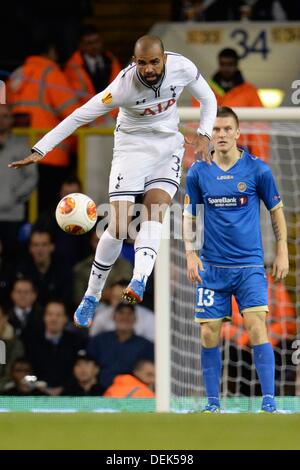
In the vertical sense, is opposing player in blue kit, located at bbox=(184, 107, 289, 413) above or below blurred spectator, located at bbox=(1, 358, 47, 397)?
above

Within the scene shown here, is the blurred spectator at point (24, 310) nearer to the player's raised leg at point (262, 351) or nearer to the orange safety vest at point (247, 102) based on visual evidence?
the orange safety vest at point (247, 102)

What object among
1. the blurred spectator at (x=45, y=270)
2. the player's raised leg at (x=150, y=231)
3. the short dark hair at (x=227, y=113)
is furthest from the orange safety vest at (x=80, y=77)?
the player's raised leg at (x=150, y=231)

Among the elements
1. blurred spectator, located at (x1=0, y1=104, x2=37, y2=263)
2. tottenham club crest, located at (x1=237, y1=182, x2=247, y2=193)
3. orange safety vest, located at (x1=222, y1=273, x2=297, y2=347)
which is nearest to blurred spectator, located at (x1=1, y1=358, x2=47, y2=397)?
blurred spectator, located at (x1=0, y1=104, x2=37, y2=263)

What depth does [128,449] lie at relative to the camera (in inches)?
301

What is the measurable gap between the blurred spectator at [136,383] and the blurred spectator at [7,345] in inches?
39.6

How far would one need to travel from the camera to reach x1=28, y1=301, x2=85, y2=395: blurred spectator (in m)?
13.4

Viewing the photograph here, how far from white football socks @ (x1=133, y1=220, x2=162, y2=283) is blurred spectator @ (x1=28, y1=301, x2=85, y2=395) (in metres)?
3.59

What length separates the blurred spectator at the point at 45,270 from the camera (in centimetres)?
1378

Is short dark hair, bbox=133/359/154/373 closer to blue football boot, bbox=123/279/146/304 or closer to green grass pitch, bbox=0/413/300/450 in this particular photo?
blue football boot, bbox=123/279/146/304

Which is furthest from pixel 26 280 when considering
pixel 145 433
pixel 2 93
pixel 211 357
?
pixel 145 433

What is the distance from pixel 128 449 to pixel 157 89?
2.93 m

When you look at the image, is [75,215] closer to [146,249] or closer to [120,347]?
[146,249]

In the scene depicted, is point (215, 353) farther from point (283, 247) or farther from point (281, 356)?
point (281, 356)
